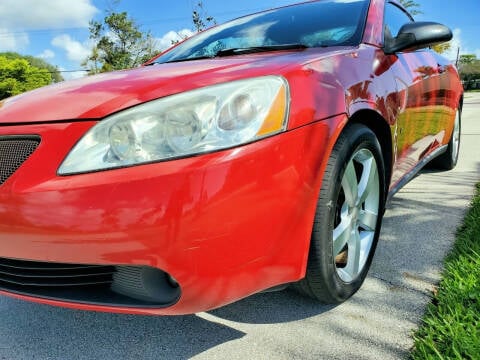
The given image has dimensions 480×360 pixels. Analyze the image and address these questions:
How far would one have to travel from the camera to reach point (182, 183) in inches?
44.4

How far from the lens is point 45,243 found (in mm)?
1220

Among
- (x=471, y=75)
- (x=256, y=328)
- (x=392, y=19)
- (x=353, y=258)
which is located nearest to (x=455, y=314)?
(x=353, y=258)

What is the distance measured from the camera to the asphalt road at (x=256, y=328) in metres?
1.51

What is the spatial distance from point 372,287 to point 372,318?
26 cm

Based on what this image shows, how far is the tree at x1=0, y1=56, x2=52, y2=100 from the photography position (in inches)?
1463

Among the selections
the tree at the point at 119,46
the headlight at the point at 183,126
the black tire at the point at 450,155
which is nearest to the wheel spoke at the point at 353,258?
the headlight at the point at 183,126

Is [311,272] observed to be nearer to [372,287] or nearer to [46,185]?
[372,287]

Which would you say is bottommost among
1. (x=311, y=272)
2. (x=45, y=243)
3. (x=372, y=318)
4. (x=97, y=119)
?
(x=372, y=318)

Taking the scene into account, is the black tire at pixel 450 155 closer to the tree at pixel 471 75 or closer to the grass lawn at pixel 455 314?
the grass lawn at pixel 455 314

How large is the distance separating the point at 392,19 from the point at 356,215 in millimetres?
1488

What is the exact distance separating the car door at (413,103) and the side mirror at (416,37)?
0.20ft

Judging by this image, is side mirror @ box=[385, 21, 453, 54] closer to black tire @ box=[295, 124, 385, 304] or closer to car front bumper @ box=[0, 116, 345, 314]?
black tire @ box=[295, 124, 385, 304]

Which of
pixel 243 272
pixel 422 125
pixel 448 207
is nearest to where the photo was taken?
pixel 243 272

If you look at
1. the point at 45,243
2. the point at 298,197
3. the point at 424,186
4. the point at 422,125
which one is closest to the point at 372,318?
the point at 298,197
